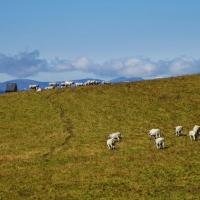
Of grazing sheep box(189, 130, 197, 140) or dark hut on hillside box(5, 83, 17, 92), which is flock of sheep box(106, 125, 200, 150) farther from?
dark hut on hillside box(5, 83, 17, 92)

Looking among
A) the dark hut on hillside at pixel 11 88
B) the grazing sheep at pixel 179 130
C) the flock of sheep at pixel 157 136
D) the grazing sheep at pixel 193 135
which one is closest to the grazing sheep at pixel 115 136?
the flock of sheep at pixel 157 136

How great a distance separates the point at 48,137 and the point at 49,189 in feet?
79.8

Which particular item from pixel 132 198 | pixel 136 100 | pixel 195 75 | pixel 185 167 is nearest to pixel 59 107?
pixel 136 100

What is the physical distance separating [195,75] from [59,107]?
1316 inches

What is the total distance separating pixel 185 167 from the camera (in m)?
43.8

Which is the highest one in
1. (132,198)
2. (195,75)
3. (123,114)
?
(195,75)

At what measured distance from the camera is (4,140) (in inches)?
2557

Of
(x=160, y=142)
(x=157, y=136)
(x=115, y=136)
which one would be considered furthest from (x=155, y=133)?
(x=160, y=142)

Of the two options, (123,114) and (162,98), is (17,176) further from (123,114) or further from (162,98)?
(162,98)

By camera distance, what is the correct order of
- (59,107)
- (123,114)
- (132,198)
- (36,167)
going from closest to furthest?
(132,198)
(36,167)
(123,114)
(59,107)

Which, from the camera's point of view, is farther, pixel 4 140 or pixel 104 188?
pixel 4 140

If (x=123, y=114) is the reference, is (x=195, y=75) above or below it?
above

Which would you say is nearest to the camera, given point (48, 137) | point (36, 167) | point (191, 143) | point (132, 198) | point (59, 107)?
point (132, 198)

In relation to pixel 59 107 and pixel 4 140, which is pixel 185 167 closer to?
pixel 4 140
